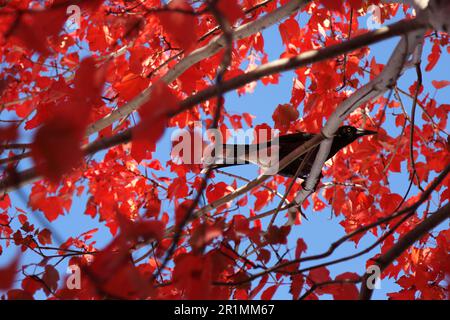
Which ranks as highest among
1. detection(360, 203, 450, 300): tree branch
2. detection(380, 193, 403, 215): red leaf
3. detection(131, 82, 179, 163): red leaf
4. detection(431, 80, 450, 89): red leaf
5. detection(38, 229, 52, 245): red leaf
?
detection(431, 80, 450, 89): red leaf

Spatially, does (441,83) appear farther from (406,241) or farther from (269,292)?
(269,292)

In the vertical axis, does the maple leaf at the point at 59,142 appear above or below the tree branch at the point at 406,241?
above

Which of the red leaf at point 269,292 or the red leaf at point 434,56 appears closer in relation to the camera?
the red leaf at point 269,292

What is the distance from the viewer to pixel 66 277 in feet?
6.32

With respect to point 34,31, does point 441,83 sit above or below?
above

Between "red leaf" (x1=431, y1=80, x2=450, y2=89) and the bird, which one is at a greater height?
"red leaf" (x1=431, y1=80, x2=450, y2=89)

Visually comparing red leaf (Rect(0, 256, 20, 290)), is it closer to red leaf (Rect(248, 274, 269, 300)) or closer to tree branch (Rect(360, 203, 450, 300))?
red leaf (Rect(248, 274, 269, 300))

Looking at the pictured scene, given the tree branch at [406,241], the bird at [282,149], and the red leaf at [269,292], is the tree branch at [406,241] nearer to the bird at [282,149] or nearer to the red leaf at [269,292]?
the red leaf at [269,292]

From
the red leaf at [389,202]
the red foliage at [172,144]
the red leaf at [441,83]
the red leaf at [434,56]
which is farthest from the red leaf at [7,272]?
the red leaf at [434,56]

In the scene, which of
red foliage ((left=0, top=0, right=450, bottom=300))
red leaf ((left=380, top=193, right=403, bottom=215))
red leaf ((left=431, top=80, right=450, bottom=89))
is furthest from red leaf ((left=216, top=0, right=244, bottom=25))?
red leaf ((left=380, top=193, right=403, bottom=215))

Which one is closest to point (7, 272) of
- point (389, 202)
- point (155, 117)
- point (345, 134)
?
point (155, 117)

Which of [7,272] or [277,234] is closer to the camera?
[7,272]

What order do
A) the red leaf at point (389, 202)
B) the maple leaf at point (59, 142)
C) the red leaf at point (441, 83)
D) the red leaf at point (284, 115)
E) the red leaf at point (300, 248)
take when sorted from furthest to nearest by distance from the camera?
the red leaf at point (389, 202) → the red leaf at point (441, 83) → the red leaf at point (284, 115) → the red leaf at point (300, 248) → the maple leaf at point (59, 142)
